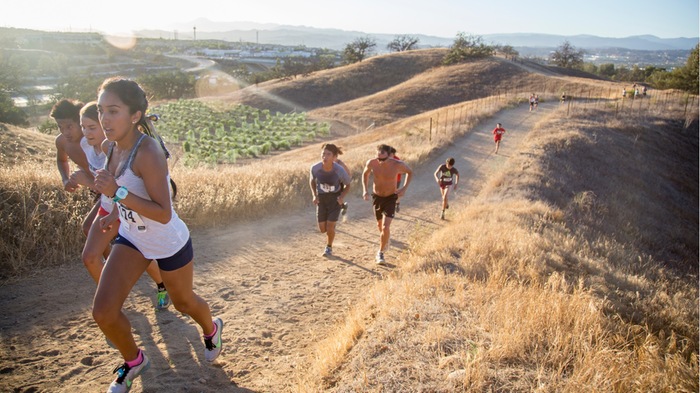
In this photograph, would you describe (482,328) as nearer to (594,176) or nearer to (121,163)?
(121,163)

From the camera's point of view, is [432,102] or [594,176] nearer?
[594,176]

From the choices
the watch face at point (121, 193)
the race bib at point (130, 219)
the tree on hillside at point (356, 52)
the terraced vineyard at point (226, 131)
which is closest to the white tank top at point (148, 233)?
the race bib at point (130, 219)

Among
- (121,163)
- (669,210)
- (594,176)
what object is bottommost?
(669,210)

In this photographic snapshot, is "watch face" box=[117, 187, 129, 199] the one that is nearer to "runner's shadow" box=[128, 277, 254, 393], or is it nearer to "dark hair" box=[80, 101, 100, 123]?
"dark hair" box=[80, 101, 100, 123]

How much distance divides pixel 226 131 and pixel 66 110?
31.4 m

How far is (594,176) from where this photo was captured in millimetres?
17641

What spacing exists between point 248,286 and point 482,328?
123 inches

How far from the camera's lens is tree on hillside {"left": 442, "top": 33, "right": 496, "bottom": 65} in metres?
66.3

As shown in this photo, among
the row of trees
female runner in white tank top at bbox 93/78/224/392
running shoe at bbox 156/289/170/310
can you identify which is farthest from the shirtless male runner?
the row of trees

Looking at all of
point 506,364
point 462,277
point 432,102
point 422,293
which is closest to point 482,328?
point 506,364

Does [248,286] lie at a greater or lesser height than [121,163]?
lesser

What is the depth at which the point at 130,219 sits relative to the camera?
3141mm

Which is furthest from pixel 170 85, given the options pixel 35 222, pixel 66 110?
pixel 66 110

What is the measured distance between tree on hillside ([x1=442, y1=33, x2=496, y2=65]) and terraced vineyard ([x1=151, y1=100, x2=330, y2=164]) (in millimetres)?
35287
